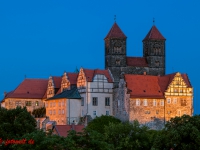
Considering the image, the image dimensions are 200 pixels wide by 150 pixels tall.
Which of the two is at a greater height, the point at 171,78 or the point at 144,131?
the point at 171,78

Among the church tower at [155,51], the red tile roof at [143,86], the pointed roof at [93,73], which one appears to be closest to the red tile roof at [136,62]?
the church tower at [155,51]

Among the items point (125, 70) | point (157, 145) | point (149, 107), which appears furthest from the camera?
point (125, 70)

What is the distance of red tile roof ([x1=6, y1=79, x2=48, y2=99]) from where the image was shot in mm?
103613

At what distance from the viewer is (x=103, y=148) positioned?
43.2 metres

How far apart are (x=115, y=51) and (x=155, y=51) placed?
7790 mm

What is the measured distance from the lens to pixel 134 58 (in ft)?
335

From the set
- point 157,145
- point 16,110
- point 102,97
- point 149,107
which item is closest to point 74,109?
point 102,97

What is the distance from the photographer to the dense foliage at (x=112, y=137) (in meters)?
43.0

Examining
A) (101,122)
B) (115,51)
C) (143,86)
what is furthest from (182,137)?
(115,51)

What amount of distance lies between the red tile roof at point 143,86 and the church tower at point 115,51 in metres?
8.59

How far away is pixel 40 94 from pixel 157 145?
198ft

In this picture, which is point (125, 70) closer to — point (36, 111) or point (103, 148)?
point (36, 111)

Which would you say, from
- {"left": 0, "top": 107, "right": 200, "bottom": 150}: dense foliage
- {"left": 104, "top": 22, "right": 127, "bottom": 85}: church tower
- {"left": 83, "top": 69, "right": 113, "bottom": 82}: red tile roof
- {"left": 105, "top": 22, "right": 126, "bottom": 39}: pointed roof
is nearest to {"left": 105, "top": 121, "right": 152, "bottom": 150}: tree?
{"left": 0, "top": 107, "right": 200, "bottom": 150}: dense foliage

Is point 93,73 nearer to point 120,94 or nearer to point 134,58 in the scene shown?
point 120,94
